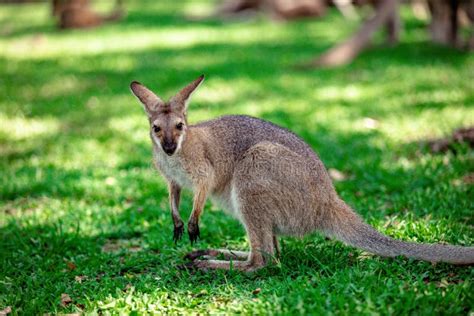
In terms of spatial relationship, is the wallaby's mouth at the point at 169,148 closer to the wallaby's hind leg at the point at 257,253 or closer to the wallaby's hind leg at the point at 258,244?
the wallaby's hind leg at the point at 258,244

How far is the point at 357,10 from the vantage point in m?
18.5

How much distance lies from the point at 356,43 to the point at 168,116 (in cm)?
777

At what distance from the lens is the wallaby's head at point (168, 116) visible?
157 inches

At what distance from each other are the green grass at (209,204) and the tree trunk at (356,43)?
35 cm

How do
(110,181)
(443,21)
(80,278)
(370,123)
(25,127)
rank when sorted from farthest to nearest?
(443,21) → (25,127) → (370,123) → (110,181) → (80,278)

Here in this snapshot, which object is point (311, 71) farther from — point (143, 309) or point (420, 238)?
point (143, 309)

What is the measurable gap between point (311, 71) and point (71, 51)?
18.5 feet

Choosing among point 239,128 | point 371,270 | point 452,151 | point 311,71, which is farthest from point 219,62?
point 371,270

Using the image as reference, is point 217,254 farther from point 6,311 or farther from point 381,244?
point 6,311

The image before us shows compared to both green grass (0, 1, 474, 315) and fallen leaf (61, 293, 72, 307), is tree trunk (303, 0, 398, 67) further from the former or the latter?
fallen leaf (61, 293, 72, 307)

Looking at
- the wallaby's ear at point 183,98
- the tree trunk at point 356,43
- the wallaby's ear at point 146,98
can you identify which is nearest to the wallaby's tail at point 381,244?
the wallaby's ear at point 183,98

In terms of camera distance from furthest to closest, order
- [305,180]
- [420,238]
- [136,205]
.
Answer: [136,205]
[420,238]
[305,180]

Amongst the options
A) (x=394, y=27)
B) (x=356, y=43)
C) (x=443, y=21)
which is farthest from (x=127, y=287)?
(x=443, y=21)

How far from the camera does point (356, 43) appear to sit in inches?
437
